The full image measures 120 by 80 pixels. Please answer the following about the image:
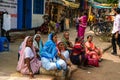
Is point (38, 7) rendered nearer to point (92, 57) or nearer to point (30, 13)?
point (30, 13)

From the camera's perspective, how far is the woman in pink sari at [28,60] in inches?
285

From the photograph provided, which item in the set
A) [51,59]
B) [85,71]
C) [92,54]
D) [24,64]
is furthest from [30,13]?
[24,64]

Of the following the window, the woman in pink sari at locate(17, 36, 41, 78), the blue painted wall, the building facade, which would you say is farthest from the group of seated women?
the window

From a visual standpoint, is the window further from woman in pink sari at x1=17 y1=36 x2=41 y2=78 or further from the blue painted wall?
woman in pink sari at x1=17 y1=36 x2=41 y2=78

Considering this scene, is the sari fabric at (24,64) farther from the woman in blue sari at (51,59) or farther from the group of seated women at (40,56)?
the woman in blue sari at (51,59)

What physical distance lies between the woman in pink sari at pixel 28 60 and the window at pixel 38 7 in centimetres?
1162

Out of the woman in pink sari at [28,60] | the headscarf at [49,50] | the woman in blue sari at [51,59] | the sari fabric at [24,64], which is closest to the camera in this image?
the woman in pink sari at [28,60]

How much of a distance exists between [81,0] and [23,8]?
2192 cm

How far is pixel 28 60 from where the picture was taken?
23.7 feet

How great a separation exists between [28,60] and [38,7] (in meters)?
12.8

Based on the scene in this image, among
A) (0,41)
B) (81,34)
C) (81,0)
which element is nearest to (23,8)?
(81,34)

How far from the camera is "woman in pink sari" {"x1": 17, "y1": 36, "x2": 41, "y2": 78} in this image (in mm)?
7246

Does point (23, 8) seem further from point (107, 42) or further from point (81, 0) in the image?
point (81, 0)

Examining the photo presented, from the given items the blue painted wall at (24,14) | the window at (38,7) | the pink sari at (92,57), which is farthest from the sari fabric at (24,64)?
the window at (38,7)
